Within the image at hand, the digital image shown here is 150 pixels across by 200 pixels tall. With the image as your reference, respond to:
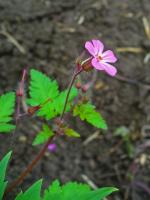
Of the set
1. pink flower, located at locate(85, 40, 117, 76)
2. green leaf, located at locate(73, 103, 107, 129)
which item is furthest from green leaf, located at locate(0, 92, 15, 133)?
pink flower, located at locate(85, 40, 117, 76)

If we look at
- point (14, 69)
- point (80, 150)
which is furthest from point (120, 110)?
point (14, 69)

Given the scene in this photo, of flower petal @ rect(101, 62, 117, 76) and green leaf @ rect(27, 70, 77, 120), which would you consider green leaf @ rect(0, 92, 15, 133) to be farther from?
flower petal @ rect(101, 62, 117, 76)

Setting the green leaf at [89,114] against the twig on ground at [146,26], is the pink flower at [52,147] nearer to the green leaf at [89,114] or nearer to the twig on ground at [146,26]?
the green leaf at [89,114]

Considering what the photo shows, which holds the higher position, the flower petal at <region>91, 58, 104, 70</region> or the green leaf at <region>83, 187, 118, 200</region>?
the flower petal at <region>91, 58, 104, 70</region>

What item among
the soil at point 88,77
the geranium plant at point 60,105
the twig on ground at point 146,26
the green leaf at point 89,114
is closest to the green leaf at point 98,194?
the geranium plant at point 60,105

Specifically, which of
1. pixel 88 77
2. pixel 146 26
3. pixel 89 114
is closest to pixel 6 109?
pixel 89 114

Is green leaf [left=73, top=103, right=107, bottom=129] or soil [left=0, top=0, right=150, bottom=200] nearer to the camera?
green leaf [left=73, top=103, right=107, bottom=129]
